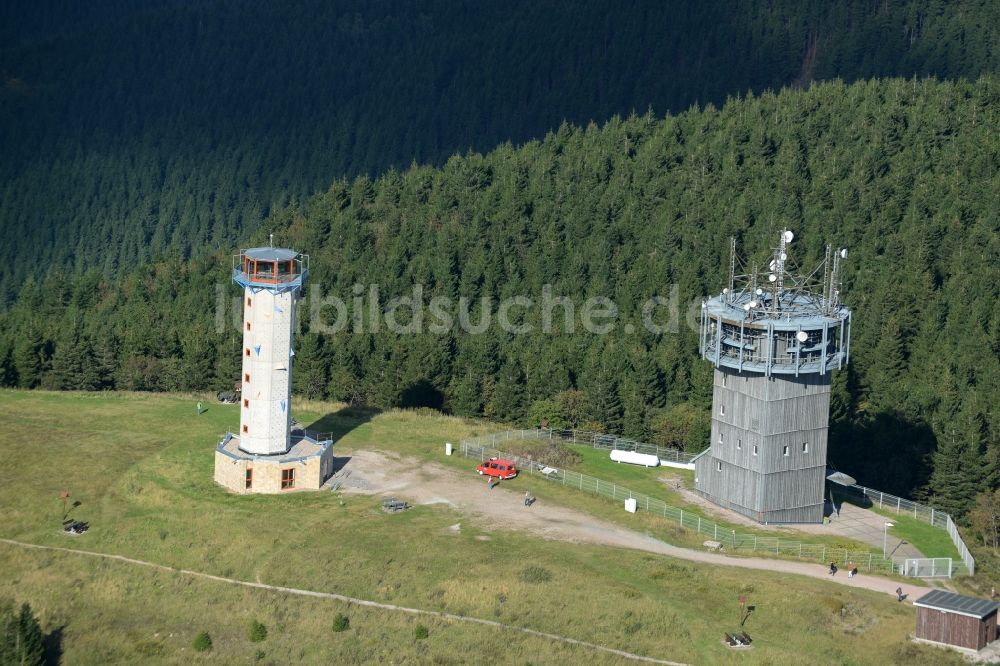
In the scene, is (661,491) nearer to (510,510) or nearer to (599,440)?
(510,510)

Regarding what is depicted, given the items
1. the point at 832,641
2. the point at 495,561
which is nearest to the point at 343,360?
the point at 495,561

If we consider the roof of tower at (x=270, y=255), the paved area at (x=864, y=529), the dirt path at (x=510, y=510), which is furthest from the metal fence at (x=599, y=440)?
the roof of tower at (x=270, y=255)

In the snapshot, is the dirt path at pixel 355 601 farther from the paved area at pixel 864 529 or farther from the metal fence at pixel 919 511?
the metal fence at pixel 919 511

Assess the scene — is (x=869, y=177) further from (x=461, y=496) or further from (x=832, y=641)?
(x=832, y=641)

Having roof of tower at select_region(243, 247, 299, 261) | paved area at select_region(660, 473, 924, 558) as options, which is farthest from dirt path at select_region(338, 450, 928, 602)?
roof of tower at select_region(243, 247, 299, 261)

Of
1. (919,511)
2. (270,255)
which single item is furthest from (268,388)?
(919,511)
